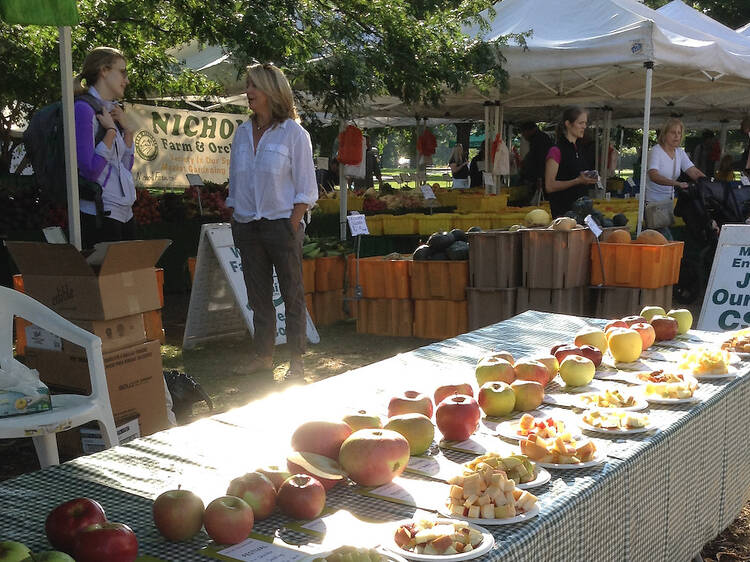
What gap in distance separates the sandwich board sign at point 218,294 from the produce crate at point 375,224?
3.01m

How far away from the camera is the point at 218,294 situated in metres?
7.00

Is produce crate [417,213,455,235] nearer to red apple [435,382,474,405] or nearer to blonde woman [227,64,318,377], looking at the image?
blonde woman [227,64,318,377]

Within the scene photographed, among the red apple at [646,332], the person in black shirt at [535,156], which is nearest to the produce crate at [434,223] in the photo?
the person in black shirt at [535,156]

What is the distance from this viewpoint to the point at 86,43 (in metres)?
8.14

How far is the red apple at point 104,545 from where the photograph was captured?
1.33m

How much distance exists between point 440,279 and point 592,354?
13.5ft

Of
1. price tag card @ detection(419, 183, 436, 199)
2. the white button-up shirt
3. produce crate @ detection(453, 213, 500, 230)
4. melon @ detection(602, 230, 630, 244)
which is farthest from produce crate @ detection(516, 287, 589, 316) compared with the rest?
price tag card @ detection(419, 183, 436, 199)

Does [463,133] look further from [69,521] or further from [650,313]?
[69,521]

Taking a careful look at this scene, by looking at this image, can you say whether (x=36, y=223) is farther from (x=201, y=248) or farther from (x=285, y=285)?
(x=285, y=285)

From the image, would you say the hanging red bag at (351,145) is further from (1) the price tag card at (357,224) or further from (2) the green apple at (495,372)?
(2) the green apple at (495,372)

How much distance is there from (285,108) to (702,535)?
12.1ft

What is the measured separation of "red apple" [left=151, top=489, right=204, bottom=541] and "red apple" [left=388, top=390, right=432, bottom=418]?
75 centimetres

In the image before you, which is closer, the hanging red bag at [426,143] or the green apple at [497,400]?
the green apple at [497,400]

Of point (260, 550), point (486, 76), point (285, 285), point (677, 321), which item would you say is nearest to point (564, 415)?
point (260, 550)
